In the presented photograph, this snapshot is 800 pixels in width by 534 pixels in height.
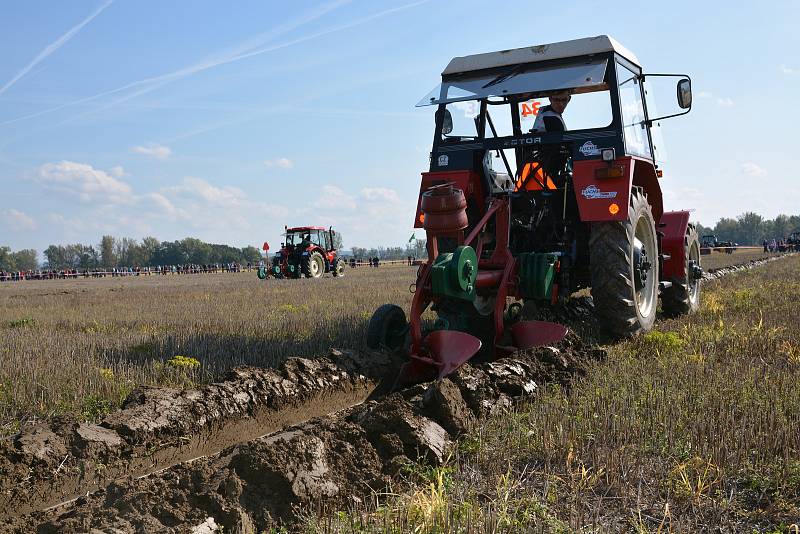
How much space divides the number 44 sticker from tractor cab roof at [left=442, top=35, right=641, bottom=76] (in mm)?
760

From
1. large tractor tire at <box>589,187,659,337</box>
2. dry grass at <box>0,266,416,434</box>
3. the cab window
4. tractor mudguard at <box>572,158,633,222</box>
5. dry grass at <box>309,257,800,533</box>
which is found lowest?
dry grass at <box>309,257,800,533</box>

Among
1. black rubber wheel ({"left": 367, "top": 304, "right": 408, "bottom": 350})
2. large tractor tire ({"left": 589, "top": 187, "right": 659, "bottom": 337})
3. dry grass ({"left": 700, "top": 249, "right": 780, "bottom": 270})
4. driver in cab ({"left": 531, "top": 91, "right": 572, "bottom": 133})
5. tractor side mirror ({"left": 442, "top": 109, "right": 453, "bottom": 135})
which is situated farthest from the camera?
dry grass ({"left": 700, "top": 249, "right": 780, "bottom": 270})

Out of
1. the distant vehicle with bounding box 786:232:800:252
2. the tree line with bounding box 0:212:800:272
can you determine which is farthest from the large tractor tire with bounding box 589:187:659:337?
the tree line with bounding box 0:212:800:272

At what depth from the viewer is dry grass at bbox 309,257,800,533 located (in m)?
2.52

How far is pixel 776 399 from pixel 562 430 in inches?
54.6

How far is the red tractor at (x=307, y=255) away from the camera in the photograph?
26.7 metres

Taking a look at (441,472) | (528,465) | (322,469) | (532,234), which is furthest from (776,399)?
(532,234)

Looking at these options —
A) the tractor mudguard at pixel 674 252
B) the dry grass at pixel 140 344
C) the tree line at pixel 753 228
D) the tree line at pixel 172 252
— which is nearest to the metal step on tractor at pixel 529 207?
the tractor mudguard at pixel 674 252

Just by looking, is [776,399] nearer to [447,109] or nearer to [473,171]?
[473,171]

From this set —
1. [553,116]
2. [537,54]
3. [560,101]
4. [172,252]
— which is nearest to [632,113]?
[560,101]

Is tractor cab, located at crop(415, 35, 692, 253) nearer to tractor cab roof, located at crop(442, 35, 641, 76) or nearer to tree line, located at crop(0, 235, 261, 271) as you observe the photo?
tractor cab roof, located at crop(442, 35, 641, 76)

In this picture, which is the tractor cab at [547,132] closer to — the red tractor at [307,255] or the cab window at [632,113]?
the cab window at [632,113]

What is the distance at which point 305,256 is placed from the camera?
26656 mm

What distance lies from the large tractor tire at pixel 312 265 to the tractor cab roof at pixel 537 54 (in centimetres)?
2035
